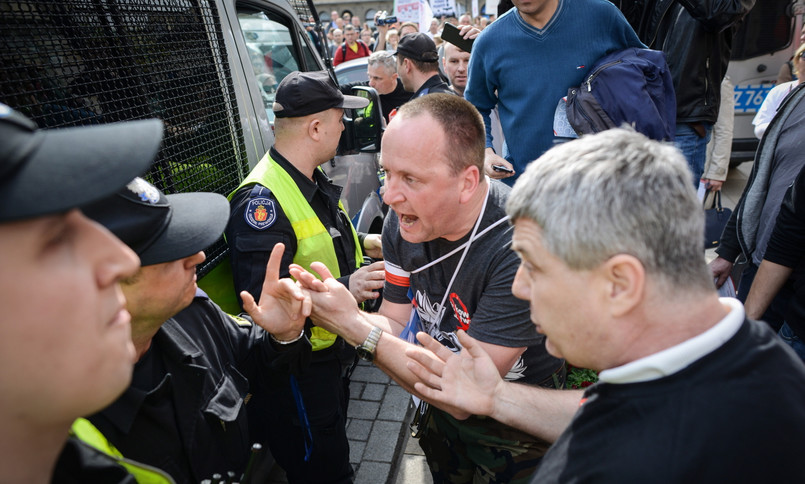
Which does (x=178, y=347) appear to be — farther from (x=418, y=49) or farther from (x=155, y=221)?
(x=418, y=49)

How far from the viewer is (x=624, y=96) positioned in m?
2.67

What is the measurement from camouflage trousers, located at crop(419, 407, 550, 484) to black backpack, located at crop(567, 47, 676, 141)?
1.66m

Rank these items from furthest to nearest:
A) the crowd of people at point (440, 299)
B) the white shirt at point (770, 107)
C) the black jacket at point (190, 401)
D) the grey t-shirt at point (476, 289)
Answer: the white shirt at point (770, 107) → the grey t-shirt at point (476, 289) → the black jacket at point (190, 401) → the crowd of people at point (440, 299)

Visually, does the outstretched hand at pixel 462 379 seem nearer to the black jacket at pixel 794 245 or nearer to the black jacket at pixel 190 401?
the black jacket at pixel 190 401

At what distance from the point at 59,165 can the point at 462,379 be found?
50.2 inches

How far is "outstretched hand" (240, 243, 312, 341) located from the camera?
182 centimetres

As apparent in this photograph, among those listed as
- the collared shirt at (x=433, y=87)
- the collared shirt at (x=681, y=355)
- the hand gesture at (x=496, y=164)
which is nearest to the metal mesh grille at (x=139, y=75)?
the hand gesture at (x=496, y=164)

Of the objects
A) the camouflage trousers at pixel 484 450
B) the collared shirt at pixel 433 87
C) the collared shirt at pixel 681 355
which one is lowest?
the camouflage trousers at pixel 484 450

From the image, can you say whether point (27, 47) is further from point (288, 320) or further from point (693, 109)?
point (693, 109)

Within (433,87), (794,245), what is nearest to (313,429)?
(794,245)

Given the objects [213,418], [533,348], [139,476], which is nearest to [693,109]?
[533,348]

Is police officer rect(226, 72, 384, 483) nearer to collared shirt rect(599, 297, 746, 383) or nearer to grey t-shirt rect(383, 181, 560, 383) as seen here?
grey t-shirt rect(383, 181, 560, 383)

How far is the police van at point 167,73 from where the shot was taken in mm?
1636

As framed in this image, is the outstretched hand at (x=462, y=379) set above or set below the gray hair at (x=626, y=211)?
below
